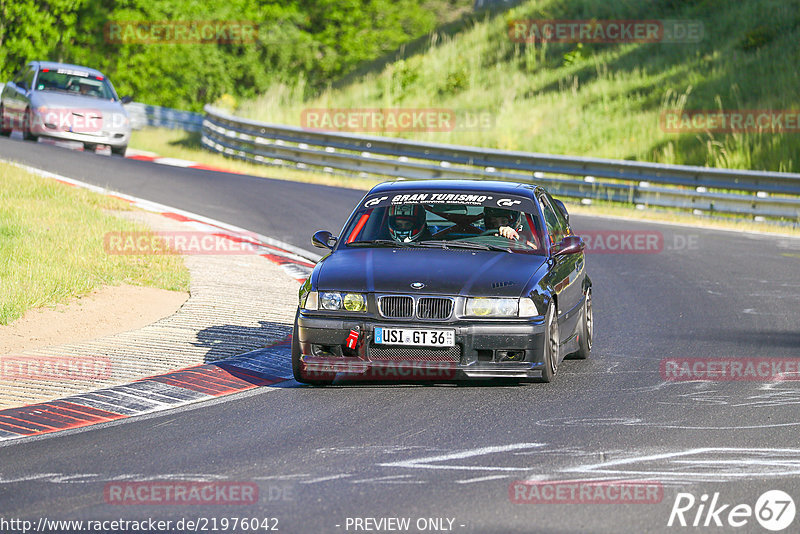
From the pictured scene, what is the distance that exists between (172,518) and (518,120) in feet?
92.2

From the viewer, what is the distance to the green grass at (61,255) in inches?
452

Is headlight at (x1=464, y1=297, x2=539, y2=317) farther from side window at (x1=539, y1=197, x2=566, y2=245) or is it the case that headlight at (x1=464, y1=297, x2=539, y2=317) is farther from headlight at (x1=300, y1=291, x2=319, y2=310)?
side window at (x1=539, y1=197, x2=566, y2=245)

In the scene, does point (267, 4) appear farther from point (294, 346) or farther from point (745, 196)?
point (294, 346)

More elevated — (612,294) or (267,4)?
(267,4)

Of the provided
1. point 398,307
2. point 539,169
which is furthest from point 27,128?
point 398,307

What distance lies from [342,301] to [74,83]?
1992cm

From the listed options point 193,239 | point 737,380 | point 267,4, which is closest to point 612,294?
point 737,380

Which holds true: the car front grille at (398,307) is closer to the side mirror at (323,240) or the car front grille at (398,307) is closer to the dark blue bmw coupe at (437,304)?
the dark blue bmw coupe at (437,304)

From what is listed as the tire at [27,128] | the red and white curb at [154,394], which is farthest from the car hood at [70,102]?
the red and white curb at [154,394]

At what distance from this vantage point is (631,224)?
2053 cm

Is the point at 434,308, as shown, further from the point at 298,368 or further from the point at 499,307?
the point at 298,368

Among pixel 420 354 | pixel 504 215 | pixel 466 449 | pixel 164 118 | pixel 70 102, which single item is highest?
pixel 70 102

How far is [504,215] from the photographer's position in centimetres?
954

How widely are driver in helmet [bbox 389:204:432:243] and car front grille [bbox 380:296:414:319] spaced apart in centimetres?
112
